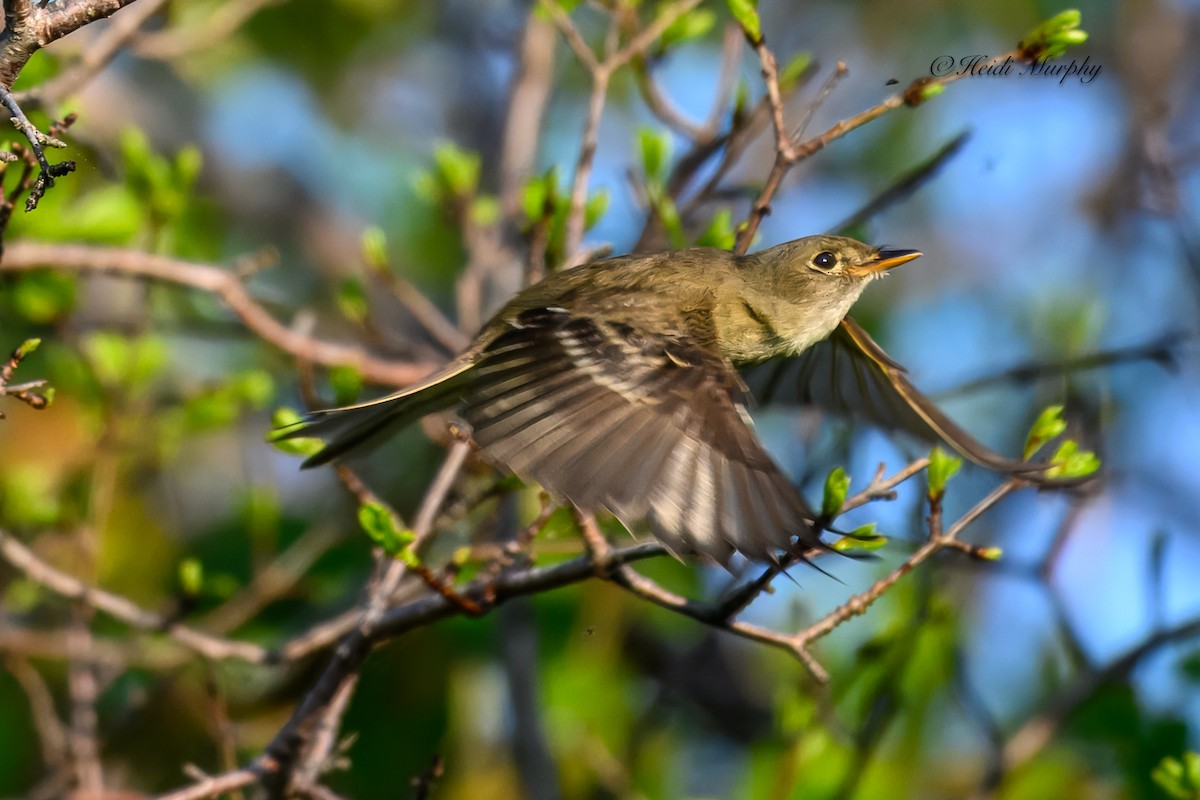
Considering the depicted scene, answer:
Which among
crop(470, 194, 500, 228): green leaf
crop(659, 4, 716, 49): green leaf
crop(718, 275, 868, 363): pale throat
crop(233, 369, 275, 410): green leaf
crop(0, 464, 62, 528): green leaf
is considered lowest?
crop(718, 275, 868, 363): pale throat

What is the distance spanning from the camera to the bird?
265cm

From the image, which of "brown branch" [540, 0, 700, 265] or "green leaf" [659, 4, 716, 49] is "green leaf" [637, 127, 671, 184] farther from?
"green leaf" [659, 4, 716, 49]

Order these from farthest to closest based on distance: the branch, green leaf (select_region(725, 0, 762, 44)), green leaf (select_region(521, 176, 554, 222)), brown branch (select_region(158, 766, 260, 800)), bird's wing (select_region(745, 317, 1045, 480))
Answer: green leaf (select_region(521, 176, 554, 222)) → bird's wing (select_region(745, 317, 1045, 480)) → green leaf (select_region(725, 0, 762, 44)) → brown branch (select_region(158, 766, 260, 800)) → the branch

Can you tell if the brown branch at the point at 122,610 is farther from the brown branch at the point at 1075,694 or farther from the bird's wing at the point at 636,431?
the brown branch at the point at 1075,694

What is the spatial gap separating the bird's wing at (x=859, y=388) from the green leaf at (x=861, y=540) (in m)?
0.67

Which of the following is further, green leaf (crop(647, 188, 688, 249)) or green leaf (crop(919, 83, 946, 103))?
green leaf (crop(647, 188, 688, 249))

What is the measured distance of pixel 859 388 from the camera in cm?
388

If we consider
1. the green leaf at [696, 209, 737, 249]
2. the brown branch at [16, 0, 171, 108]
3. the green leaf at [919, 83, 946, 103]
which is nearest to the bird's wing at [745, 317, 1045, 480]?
the green leaf at [696, 209, 737, 249]

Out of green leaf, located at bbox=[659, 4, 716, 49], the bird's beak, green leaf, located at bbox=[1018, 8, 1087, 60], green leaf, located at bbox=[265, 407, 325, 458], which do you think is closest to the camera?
green leaf, located at bbox=[1018, 8, 1087, 60]

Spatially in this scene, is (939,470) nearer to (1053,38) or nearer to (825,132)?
(825,132)

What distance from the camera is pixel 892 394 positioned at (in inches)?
147

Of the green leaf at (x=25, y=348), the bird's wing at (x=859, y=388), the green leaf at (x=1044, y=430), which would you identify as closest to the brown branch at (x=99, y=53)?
the green leaf at (x=25, y=348)

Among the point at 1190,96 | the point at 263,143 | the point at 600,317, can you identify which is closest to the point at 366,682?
the point at 600,317
